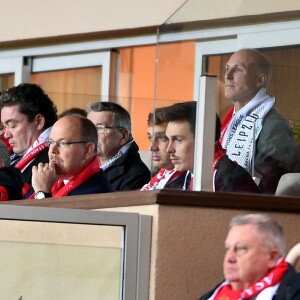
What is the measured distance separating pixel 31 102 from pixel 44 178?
794 mm

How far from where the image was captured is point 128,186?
27.0ft

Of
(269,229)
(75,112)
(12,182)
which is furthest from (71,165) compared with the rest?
(269,229)

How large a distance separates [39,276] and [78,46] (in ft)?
20.2

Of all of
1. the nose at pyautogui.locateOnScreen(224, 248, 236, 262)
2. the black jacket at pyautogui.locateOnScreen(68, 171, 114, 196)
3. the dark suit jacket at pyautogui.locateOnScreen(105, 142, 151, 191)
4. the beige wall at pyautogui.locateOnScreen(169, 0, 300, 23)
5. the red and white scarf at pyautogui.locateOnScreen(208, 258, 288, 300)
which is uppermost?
the beige wall at pyautogui.locateOnScreen(169, 0, 300, 23)

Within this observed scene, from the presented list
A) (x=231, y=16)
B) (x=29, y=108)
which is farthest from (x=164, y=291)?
(x=29, y=108)

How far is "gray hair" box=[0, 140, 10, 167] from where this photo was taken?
8.45 m

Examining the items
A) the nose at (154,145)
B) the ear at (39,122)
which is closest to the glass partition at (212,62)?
the nose at (154,145)

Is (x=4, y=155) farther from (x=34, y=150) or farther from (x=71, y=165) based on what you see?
(x=71, y=165)

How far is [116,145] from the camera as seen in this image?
850cm

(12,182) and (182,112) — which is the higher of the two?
(182,112)

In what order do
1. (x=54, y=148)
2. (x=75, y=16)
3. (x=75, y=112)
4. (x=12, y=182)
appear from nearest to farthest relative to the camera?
(x=54, y=148)
(x=12, y=182)
(x=75, y=112)
(x=75, y=16)

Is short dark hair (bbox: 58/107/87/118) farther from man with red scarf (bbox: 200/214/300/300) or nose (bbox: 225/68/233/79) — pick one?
man with red scarf (bbox: 200/214/300/300)

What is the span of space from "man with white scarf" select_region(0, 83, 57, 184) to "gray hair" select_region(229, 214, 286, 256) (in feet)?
8.06

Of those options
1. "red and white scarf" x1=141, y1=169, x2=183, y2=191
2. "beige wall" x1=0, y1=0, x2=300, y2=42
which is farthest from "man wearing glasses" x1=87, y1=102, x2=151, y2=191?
"beige wall" x1=0, y1=0, x2=300, y2=42
